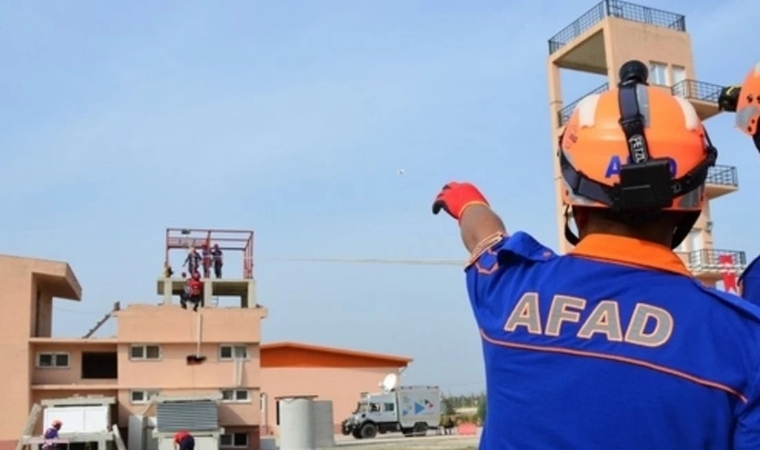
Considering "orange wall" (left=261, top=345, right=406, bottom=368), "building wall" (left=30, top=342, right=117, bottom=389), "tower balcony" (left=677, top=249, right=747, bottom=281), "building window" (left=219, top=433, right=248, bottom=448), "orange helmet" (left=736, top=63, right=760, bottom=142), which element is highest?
"tower balcony" (left=677, top=249, right=747, bottom=281)

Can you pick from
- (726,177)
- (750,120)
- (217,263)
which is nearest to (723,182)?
(726,177)

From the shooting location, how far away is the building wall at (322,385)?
4962 cm

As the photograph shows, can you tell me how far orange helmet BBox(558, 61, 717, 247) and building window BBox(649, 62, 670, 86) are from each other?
110ft

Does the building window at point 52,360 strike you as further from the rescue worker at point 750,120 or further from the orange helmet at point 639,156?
the orange helmet at point 639,156

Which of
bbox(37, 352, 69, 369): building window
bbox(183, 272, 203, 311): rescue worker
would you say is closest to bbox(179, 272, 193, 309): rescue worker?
bbox(183, 272, 203, 311): rescue worker

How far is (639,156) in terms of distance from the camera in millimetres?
2070

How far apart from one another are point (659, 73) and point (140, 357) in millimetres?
21005

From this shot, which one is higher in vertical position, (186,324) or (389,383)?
(186,324)

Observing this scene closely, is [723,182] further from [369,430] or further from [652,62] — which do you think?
[369,430]

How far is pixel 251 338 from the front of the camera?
37.1 metres

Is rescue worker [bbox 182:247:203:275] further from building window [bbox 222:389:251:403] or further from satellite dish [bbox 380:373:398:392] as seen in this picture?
satellite dish [bbox 380:373:398:392]

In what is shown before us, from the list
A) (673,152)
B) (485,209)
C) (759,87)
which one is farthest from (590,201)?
(759,87)

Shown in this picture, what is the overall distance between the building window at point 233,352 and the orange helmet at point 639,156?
117ft

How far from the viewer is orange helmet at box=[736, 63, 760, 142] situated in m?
3.13
